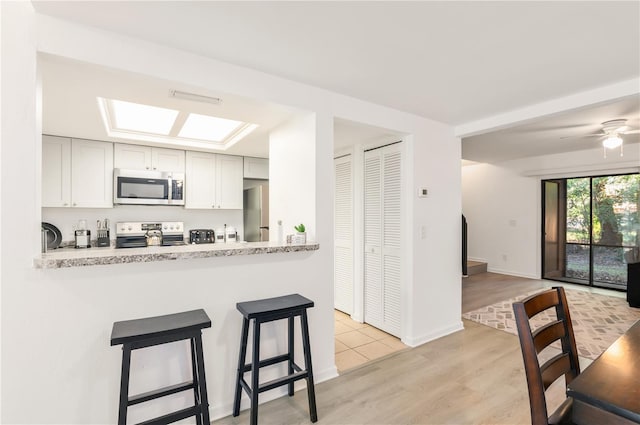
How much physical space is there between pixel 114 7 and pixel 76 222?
124 inches

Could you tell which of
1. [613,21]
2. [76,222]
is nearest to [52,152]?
[76,222]

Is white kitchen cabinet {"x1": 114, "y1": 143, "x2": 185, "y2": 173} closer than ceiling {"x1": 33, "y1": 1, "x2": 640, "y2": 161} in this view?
No

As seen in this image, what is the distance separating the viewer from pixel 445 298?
341 cm

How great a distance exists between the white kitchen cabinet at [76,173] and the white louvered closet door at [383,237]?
3106 mm

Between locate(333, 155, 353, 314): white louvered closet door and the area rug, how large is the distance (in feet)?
5.16

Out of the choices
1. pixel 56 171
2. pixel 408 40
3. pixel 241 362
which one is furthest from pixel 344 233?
pixel 56 171

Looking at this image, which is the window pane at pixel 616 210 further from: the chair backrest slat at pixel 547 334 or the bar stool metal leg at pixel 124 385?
the bar stool metal leg at pixel 124 385

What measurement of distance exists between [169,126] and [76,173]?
124 cm

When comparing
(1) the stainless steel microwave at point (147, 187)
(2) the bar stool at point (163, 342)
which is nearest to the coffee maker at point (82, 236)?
(1) the stainless steel microwave at point (147, 187)

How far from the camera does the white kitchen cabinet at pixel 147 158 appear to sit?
12.3 feet

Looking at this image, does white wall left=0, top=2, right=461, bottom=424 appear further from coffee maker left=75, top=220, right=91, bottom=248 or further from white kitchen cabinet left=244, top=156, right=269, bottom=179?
white kitchen cabinet left=244, top=156, right=269, bottom=179

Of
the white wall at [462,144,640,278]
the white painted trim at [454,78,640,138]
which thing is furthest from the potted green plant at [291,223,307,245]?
the white wall at [462,144,640,278]

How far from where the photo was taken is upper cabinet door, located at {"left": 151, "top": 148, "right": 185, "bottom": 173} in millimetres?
3957

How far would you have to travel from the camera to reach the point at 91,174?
Answer: 3.59m
